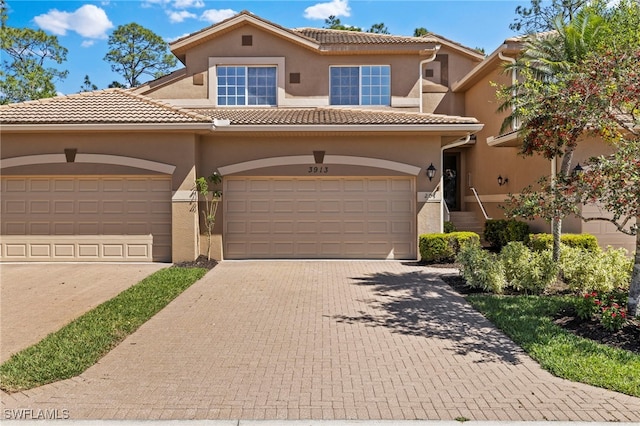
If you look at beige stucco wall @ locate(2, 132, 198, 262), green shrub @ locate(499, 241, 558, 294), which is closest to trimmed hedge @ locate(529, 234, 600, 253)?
green shrub @ locate(499, 241, 558, 294)

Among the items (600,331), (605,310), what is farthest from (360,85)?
(600,331)

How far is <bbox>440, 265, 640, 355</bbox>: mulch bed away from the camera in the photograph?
238 inches

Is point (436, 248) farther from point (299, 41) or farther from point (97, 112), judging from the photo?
point (97, 112)

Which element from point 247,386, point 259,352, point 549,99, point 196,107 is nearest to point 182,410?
point 247,386

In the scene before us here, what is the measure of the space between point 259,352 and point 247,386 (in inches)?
41.1

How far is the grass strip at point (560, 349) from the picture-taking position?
504 centimetres

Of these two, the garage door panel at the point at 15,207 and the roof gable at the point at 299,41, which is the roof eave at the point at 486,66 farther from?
the garage door panel at the point at 15,207

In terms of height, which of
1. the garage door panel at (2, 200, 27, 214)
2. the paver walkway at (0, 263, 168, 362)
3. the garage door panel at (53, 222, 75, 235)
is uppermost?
the garage door panel at (2, 200, 27, 214)

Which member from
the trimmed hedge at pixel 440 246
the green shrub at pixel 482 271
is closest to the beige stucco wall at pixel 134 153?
the trimmed hedge at pixel 440 246

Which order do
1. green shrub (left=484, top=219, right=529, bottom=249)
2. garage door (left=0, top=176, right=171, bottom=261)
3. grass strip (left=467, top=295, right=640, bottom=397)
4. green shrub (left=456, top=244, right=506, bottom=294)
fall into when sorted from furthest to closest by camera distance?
green shrub (left=484, top=219, right=529, bottom=249) → garage door (left=0, top=176, right=171, bottom=261) → green shrub (left=456, top=244, right=506, bottom=294) → grass strip (left=467, top=295, right=640, bottom=397)

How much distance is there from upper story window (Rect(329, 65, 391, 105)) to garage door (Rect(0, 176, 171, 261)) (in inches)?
266

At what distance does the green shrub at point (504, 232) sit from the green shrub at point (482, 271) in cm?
513

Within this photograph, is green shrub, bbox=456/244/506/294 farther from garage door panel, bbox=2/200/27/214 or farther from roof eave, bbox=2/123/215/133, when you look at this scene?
garage door panel, bbox=2/200/27/214

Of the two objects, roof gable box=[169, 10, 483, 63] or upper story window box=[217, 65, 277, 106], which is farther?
upper story window box=[217, 65, 277, 106]
